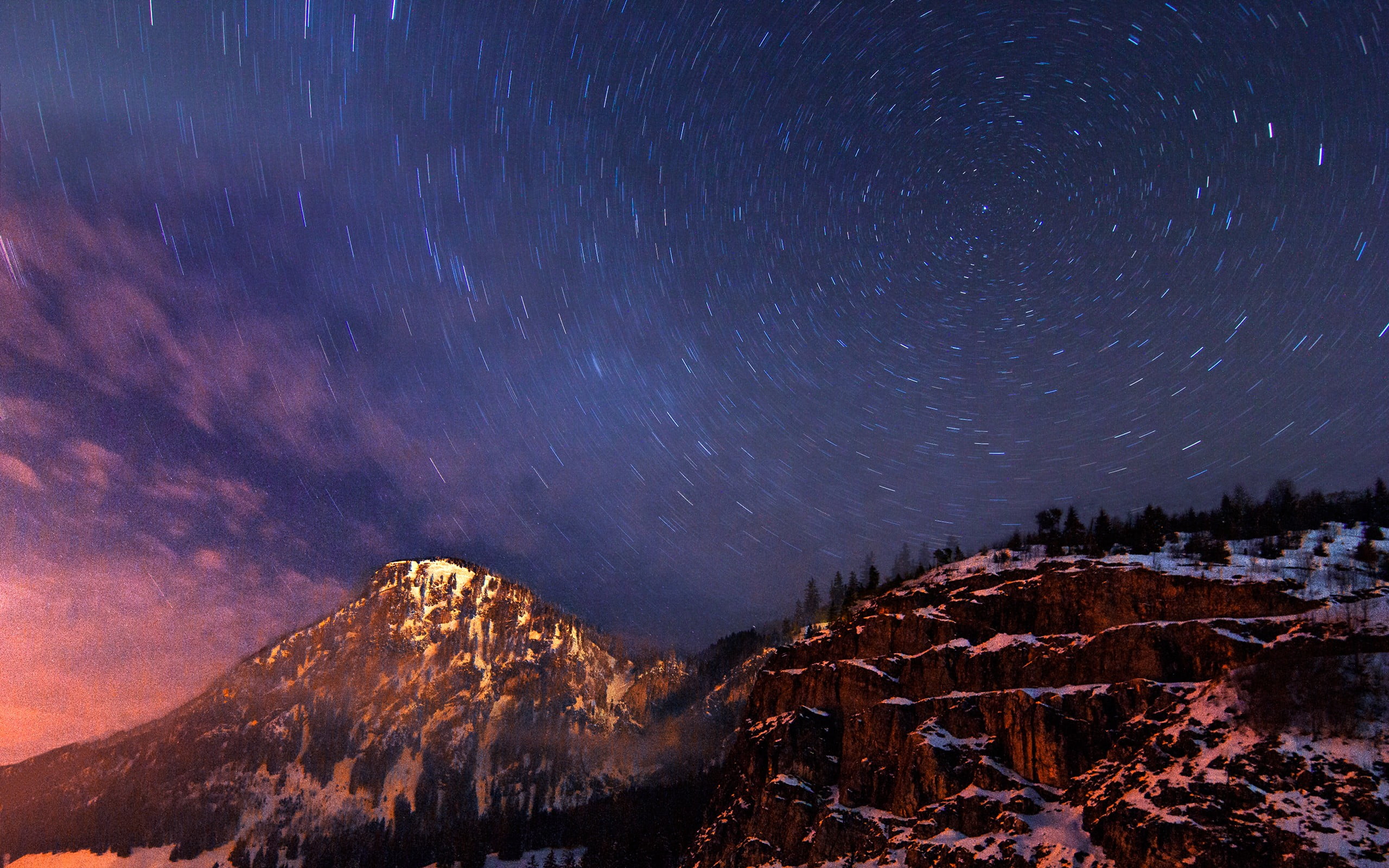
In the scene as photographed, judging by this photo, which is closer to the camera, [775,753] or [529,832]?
[775,753]

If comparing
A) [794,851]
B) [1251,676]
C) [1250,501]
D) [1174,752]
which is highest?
[1250,501]

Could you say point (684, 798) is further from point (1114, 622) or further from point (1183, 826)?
point (1183, 826)

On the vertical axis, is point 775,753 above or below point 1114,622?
below

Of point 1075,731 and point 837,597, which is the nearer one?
point 1075,731

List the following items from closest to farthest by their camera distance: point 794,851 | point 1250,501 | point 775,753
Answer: point 794,851 → point 775,753 → point 1250,501

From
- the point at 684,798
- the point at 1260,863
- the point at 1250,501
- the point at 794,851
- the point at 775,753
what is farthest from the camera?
the point at 684,798

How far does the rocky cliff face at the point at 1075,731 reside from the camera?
2608 inches

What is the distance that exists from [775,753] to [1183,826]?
182 feet

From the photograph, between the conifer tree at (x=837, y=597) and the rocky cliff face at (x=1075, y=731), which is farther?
the conifer tree at (x=837, y=597)

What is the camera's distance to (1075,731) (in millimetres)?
88625

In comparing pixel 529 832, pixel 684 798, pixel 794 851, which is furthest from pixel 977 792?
pixel 529 832

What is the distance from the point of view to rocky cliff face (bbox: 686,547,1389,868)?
66.2 meters

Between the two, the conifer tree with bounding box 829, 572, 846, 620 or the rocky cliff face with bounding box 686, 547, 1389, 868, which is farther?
the conifer tree with bounding box 829, 572, 846, 620

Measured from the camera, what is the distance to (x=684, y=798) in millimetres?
188875
